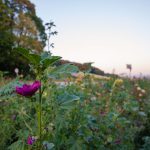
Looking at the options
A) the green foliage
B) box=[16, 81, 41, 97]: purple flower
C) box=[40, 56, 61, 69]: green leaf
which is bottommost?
the green foliage

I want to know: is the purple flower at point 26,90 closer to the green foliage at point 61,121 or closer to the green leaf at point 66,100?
the green foliage at point 61,121

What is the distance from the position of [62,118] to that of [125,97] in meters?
3.52

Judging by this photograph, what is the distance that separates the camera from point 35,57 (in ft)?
7.12

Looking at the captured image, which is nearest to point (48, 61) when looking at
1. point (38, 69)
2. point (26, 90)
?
point (38, 69)

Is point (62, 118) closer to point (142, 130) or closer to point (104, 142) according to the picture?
point (104, 142)

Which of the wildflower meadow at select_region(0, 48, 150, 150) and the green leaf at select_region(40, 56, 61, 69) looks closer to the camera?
the green leaf at select_region(40, 56, 61, 69)

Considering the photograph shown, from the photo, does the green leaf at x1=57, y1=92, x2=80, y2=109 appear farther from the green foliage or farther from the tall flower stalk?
the tall flower stalk

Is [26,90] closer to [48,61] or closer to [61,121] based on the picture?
[48,61]

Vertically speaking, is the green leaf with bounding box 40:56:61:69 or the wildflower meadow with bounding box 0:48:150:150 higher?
the green leaf with bounding box 40:56:61:69

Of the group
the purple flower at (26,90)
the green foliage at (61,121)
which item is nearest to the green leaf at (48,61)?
the green foliage at (61,121)

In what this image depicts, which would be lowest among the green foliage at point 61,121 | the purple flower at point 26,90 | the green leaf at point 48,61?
the green foliage at point 61,121

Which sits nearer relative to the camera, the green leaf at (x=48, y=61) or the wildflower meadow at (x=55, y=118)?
the green leaf at (x=48, y=61)

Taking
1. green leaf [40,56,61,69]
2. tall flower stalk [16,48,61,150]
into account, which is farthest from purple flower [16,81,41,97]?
green leaf [40,56,61,69]

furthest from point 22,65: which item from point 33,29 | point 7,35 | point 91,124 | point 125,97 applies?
point 91,124
